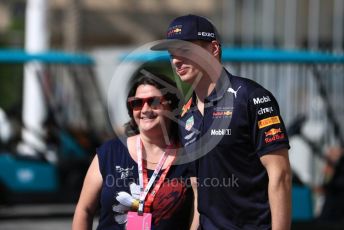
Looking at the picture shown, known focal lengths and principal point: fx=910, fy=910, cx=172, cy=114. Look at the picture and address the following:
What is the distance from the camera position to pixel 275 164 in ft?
12.2

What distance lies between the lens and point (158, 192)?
4125 millimetres

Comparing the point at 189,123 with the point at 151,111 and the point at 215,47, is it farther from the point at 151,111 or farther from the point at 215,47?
the point at 215,47

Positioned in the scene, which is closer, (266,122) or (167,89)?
(266,122)

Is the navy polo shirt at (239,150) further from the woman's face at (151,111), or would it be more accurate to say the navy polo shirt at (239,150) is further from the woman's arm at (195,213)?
the woman's face at (151,111)

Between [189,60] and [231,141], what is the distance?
1.30 ft

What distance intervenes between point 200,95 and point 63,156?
10853 mm

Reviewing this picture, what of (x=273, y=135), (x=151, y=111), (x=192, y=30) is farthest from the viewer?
(x=151, y=111)

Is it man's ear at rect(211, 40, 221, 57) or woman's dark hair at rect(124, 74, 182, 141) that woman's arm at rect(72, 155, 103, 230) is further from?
man's ear at rect(211, 40, 221, 57)

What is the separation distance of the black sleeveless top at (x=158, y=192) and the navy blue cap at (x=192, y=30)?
0.61m

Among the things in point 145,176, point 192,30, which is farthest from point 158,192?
point 192,30

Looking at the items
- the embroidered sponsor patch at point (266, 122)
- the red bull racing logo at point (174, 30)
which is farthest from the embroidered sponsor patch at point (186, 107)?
the embroidered sponsor patch at point (266, 122)

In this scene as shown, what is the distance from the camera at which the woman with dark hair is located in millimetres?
4137

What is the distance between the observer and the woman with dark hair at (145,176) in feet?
13.6

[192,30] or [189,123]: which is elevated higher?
[192,30]
